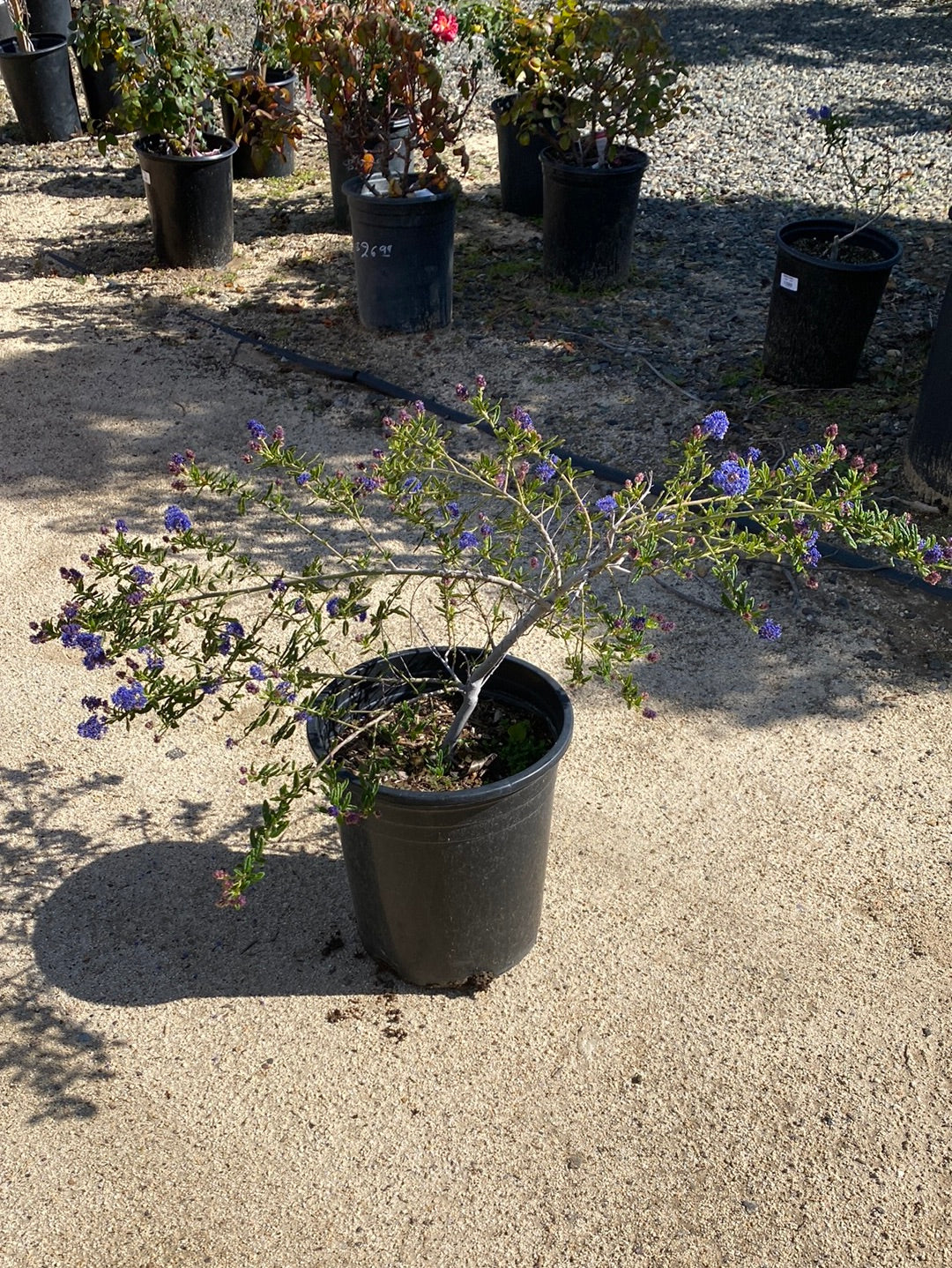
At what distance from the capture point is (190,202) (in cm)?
595

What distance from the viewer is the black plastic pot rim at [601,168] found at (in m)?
5.48

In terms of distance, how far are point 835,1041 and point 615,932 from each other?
54 centimetres

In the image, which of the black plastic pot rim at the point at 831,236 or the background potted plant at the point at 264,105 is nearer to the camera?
the black plastic pot rim at the point at 831,236

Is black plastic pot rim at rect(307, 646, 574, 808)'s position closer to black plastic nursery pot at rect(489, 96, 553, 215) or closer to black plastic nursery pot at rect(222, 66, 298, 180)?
black plastic nursery pot at rect(489, 96, 553, 215)

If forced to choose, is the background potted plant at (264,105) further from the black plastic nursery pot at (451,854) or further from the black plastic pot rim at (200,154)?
the black plastic nursery pot at (451,854)

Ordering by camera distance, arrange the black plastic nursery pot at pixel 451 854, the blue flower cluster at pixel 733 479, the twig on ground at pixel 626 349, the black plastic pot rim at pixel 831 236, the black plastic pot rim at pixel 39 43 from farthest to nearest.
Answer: the black plastic pot rim at pixel 39 43
the twig on ground at pixel 626 349
the black plastic pot rim at pixel 831 236
the black plastic nursery pot at pixel 451 854
the blue flower cluster at pixel 733 479

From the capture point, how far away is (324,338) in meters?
5.52

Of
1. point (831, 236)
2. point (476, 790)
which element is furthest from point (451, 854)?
point (831, 236)

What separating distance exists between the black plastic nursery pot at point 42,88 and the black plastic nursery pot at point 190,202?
8.58 ft

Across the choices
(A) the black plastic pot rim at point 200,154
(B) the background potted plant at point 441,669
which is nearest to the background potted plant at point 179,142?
(A) the black plastic pot rim at point 200,154

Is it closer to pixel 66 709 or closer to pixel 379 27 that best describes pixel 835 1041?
pixel 66 709

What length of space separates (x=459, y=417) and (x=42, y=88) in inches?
204

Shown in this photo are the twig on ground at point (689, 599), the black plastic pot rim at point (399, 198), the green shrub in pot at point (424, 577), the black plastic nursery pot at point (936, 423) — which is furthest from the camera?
the black plastic pot rim at point (399, 198)

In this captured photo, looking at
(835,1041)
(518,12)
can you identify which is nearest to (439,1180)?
(835,1041)
